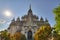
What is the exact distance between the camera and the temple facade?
201ft

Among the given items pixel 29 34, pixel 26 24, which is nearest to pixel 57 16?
pixel 29 34

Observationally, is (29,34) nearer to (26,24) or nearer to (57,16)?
(26,24)

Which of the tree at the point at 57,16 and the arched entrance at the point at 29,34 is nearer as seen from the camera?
the tree at the point at 57,16

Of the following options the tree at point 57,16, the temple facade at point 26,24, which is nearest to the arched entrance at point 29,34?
the temple facade at point 26,24

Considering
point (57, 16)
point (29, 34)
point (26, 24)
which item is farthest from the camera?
point (26, 24)

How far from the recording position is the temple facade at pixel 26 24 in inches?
2413

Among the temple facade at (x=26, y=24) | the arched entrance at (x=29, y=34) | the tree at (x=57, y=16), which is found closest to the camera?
the tree at (x=57, y=16)

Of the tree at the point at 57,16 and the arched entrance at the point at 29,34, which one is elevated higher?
the tree at the point at 57,16

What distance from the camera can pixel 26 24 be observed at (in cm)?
6259

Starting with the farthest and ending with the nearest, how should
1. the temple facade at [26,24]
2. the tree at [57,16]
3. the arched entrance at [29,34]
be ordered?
1. the temple facade at [26,24]
2. the arched entrance at [29,34]
3. the tree at [57,16]

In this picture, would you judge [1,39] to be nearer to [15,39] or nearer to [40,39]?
[15,39]

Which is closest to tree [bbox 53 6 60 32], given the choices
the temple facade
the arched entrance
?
the temple facade

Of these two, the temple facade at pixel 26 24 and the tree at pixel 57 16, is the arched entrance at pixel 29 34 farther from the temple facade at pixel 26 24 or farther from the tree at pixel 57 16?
the tree at pixel 57 16

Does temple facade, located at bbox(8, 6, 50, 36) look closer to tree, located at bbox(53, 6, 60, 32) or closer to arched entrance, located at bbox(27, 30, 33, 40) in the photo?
arched entrance, located at bbox(27, 30, 33, 40)
